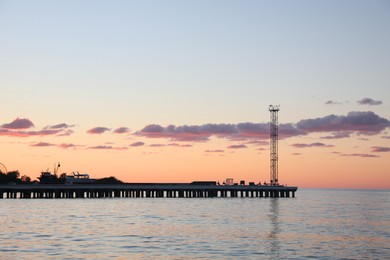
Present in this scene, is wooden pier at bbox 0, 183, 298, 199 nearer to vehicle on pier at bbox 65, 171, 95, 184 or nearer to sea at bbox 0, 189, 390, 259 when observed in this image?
vehicle on pier at bbox 65, 171, 95, 184

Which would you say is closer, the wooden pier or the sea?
the sea

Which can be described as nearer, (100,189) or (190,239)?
(190,239)

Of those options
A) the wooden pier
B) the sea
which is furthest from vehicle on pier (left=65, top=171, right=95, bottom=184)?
the sea

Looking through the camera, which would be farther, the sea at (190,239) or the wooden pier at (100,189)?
the wooden pier at (100,189)

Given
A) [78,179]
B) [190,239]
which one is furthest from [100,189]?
[190,239]

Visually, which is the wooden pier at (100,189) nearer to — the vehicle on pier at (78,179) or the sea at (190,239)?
the vehicle on pier at (78,179)

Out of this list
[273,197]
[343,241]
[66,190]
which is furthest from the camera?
[273,197]

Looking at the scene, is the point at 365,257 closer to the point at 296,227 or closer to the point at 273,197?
the point at 296,227

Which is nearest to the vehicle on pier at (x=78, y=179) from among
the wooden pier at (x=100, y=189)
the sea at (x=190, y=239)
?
the wooden pier at (x=100, y=189)

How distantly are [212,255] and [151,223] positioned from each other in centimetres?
2976

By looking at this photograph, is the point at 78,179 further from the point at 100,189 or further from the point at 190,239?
the point at 190,239

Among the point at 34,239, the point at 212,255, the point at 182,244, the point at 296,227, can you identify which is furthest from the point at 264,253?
the point at 296,227

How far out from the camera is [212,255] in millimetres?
45750

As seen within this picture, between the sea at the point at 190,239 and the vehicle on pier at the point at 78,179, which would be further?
the vehicle on pier at the point at 78,179
